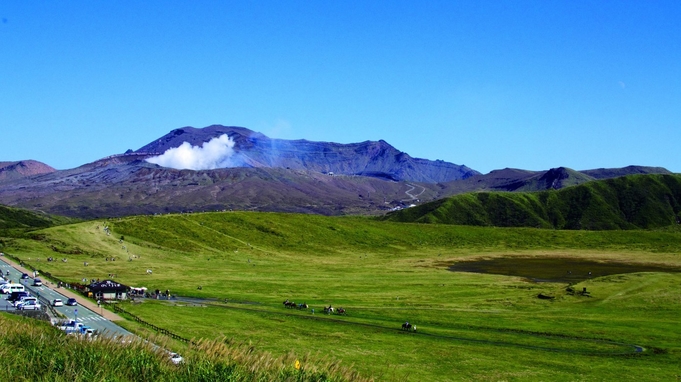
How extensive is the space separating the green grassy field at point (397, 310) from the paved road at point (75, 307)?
4117 mm

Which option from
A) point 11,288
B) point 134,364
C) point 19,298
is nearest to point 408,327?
point 19,298

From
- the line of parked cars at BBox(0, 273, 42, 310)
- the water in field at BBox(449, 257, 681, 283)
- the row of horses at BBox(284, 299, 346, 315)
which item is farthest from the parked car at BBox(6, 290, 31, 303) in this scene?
the water in field at BBox(449, 257, 681, 283)

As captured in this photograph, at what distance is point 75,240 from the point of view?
16012 centimetres

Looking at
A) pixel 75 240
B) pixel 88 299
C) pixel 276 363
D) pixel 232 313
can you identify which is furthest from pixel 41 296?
pixel 75 240

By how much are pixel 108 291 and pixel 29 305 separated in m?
19.6

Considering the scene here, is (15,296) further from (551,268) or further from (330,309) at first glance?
(551,268)

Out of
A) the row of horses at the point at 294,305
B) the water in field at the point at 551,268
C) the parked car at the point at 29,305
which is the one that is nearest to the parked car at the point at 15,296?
the parked car at the point at 29,305

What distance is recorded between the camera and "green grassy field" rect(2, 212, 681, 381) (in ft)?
192

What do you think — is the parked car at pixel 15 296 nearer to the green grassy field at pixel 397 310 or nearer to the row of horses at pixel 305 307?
the green grassy field at pixel 397 310

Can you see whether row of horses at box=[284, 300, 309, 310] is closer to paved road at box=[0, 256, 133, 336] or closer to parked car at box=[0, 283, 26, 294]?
paved road at box=[0, 256, 133, 336]

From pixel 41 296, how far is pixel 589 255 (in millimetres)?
159683

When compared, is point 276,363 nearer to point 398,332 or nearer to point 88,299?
point 398,332

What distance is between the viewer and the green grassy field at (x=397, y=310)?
58.5 metres

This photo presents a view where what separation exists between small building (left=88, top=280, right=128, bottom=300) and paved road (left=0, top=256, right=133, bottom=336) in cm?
199
